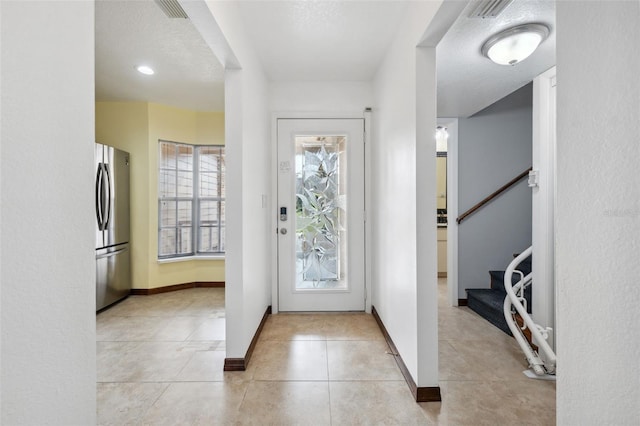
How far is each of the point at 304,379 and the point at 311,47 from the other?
249 cm

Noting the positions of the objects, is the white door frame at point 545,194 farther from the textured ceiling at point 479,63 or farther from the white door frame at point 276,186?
the white door frame at point 276,186

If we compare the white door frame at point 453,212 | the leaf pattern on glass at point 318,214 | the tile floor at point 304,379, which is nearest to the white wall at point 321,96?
the leaf pattern on glass at point 318,214

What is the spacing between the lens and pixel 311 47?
2.57 metres

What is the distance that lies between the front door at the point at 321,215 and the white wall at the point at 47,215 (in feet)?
8.23

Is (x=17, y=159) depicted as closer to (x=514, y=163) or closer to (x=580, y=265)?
(x=580, y=265)

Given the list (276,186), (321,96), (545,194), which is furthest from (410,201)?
(321,96)

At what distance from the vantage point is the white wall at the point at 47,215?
58 cm

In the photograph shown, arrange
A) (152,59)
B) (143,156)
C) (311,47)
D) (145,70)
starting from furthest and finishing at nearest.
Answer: (143,156) → (145,70) → (152,59) → (311,47)

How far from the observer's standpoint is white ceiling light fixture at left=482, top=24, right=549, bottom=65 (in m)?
1.96

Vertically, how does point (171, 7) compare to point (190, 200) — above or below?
above

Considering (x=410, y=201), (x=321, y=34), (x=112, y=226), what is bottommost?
(x=112, y=226)

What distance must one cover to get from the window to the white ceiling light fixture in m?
3.48

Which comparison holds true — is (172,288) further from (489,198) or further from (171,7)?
(489,198)

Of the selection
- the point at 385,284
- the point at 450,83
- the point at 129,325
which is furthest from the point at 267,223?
the point at 450,83
